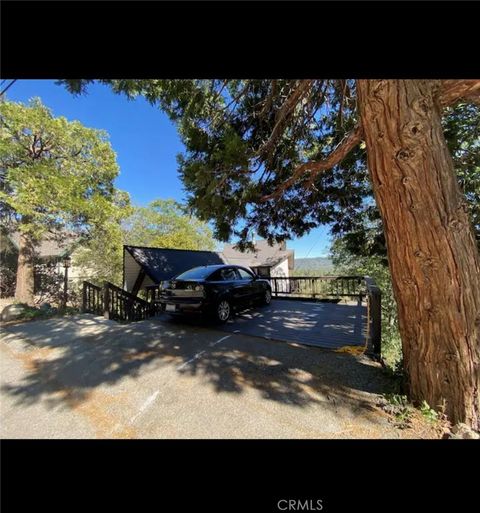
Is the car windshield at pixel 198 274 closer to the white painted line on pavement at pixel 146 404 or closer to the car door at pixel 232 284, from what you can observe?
the car door at pixel 232 284

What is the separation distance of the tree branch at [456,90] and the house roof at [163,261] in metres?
7.13

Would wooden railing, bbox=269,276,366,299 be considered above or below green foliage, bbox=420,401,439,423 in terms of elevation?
above

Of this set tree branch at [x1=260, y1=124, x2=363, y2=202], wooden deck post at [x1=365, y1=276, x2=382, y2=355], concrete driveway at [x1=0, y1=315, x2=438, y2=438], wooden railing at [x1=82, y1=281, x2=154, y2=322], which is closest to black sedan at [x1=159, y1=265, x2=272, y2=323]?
concrete driveway at [x1=0, y1=315, x2=438, y2=438]

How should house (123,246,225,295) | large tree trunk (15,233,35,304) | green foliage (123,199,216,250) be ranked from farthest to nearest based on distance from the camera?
green foliage (123,199,216,250), large tree trunk (15,233,35,304), house (123,246,225,295)

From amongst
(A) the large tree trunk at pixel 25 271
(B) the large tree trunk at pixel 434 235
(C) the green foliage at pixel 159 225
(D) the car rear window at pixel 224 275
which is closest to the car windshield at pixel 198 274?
(D) the car rear window at pixel 224 275

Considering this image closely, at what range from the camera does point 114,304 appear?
6766 mm

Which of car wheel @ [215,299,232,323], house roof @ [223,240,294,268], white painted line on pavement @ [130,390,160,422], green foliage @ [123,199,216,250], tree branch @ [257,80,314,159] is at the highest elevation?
green foliage @ [123,199,216,250]

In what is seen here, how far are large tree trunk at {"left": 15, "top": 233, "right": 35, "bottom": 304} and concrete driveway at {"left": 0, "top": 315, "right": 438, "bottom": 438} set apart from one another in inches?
266

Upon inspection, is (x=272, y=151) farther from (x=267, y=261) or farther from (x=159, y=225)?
(x=159, y=225)

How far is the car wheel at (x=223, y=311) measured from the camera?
18.4 feet

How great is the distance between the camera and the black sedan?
5363 millimetres

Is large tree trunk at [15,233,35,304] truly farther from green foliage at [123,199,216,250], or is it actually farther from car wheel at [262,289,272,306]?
green foliage at [123,199,216,250]

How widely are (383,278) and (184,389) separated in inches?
451
